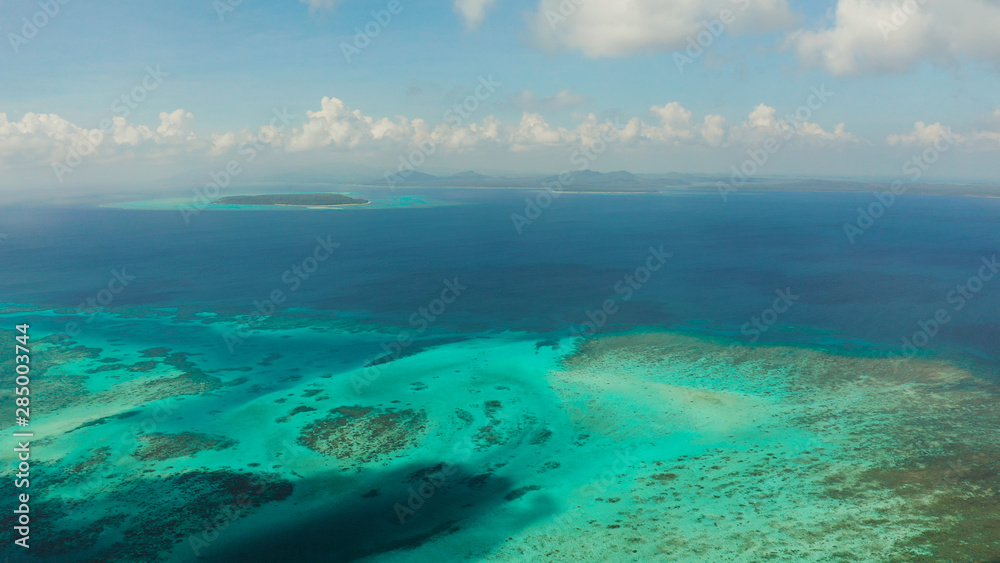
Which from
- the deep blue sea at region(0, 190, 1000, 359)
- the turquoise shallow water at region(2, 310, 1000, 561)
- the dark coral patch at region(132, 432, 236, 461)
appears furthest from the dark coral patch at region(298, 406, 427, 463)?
the deep blue sea at region(0, 190, 1000, 359)

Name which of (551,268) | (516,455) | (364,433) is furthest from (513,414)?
(551,268)

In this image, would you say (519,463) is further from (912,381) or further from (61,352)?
(61,352)

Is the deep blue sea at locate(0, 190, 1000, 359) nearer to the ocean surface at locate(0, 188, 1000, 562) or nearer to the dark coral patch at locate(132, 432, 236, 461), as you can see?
the ocean surface at locate(0, 188, 1000, 562)

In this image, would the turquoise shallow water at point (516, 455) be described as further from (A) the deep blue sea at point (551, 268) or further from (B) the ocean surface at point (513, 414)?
(A) the deep blue sea at point (551, 268)

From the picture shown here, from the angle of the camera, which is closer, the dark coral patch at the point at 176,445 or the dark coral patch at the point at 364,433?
the dark coral patch at the point at 176,445

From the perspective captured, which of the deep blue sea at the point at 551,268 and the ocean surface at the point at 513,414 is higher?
the deep blue sea at the point at 551,268

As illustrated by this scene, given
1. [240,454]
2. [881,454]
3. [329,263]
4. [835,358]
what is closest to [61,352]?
[240,454]

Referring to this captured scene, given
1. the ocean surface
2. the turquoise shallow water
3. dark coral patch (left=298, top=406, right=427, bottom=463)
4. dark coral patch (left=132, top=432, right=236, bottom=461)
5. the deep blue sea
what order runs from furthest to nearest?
the deep blue sea → dark coral patch (left=298, top=406, right=427, bottom=463) → dark coral patch (left=132, top=432, right=236, bottom=461) → the ocean surface → the turquoise shallow water

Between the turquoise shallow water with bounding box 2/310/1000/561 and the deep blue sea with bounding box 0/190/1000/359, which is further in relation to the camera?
the deep blue sea with bounding box 0/190/1000/359

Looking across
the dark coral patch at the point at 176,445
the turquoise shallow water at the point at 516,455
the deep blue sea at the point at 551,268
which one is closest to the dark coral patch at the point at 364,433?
the turquoise shallow water at the point at 516,455
